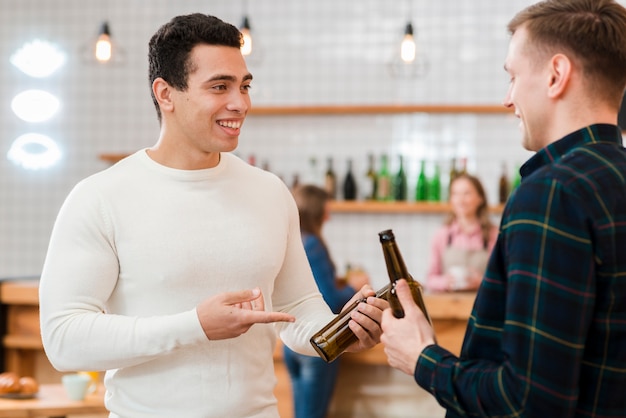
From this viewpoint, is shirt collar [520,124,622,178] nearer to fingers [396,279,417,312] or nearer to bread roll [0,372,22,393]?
fingers [396,279,417,312]

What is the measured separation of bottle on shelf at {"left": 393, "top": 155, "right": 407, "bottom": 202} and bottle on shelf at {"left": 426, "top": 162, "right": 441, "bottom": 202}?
0.17 m

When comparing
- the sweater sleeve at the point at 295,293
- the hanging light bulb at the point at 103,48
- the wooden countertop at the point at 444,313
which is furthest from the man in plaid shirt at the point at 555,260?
the hanging light bulb at the point at 103,48

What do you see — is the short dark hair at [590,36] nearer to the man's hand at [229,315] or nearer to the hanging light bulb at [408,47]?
the man's hand at [229,315]

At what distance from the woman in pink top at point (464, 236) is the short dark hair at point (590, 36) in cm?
385

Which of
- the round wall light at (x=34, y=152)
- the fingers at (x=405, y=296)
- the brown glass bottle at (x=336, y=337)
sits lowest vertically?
the round wall light at (x=34, y=152)

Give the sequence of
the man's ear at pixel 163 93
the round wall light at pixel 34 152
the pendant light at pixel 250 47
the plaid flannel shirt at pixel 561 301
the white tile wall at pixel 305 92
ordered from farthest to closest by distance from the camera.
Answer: the round wall light at pixel 34 152 → the white tile wall at pixel 305 92 → the pendant light at pixel 250 47 → the man's ear at pixel 163 93 → the plaid flannel shirt at pixel 561 301

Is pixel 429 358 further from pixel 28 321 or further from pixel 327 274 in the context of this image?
pixel 28 321

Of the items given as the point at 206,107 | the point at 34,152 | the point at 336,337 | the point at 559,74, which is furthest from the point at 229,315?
the point at 34,152

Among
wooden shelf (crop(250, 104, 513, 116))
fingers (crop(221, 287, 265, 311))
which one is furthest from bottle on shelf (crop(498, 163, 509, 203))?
fingers (crop(221, 287, 265, 311))

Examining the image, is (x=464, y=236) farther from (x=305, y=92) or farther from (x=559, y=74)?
(x=559, y=74)

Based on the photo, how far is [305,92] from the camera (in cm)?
650

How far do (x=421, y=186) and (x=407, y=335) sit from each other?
4.79 m

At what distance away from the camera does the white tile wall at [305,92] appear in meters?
6.29

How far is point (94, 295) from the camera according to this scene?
5.85 ft
